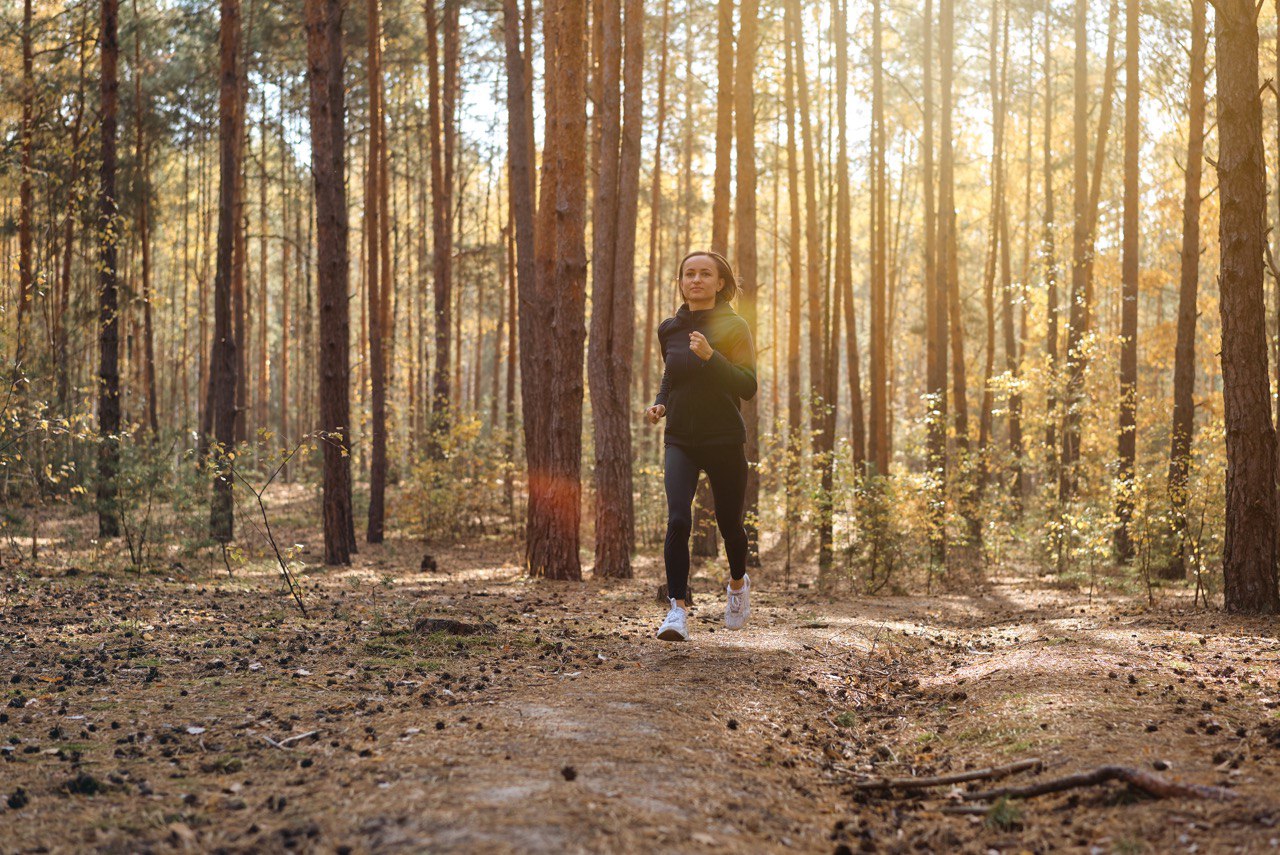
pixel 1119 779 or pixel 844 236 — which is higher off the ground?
pixel 844 236

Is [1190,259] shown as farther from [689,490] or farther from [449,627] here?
[449,627]

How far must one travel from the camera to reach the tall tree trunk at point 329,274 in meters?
12.8

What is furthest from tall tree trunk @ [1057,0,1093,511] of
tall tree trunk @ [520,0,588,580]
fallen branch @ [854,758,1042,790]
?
fallen branch @ [854,758,1042,790]

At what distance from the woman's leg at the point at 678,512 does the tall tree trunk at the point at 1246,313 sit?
4789mm

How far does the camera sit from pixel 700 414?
6.18 metres

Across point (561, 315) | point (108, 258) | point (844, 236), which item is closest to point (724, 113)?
point (844, 236)

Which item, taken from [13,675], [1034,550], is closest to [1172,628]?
[13,675]

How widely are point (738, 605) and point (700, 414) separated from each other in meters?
1.41

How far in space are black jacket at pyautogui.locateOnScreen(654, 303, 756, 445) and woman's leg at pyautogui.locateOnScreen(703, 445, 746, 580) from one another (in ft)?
0.27

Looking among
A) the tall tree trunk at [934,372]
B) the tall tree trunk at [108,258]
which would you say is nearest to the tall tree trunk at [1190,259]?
the tall tree trunk at [934,372]

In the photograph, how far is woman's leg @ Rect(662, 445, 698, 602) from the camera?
6.11m

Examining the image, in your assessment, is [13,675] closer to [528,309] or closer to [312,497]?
[528,309]

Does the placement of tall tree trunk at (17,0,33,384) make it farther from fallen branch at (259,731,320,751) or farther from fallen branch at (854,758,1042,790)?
fallen branch at (854,758,1042,790)

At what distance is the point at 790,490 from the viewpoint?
587 inches
